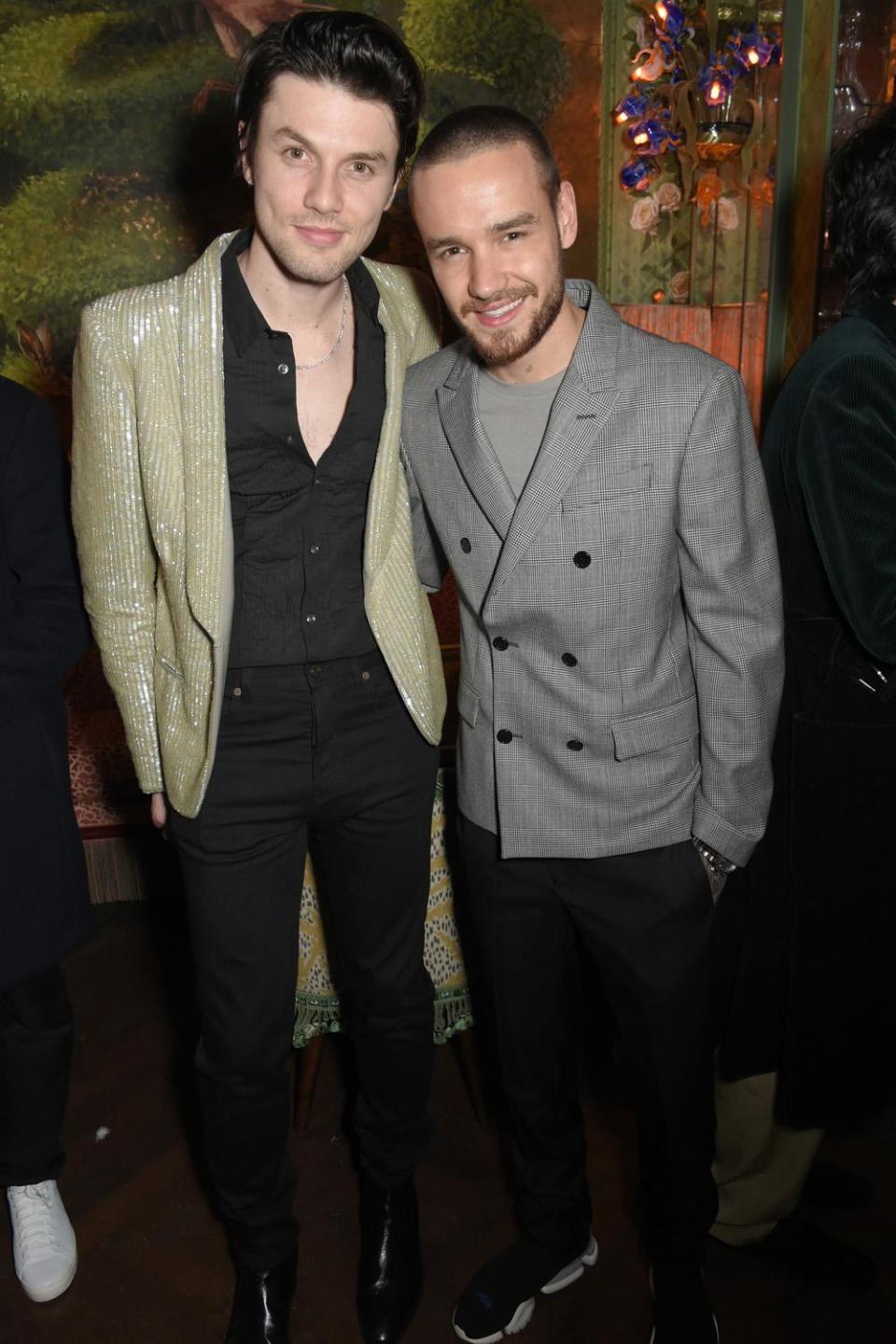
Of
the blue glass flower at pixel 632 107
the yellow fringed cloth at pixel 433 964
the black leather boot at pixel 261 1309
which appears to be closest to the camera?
the black leather boot at pixel 261 1309

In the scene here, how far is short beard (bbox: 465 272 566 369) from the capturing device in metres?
1.66

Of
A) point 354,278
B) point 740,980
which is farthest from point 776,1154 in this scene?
point 354,278

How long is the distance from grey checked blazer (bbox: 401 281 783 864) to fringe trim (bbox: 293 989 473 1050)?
777 mm

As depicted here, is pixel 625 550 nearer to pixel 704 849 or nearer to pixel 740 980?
pixel 704 849

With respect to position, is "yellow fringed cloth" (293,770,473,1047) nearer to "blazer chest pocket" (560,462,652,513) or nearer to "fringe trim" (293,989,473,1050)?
"fringe trim" (293,989,473,1050)

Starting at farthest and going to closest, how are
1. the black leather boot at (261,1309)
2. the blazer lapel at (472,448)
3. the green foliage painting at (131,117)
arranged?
the green foliage painting at (131,117), the black leather boot at (261,1309), the blazer lapel at (472,448)

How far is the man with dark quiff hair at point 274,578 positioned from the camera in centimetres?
172

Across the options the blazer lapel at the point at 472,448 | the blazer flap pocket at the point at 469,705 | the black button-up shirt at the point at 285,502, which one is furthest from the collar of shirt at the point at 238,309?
the blazer flap pocket at the point at 469,705

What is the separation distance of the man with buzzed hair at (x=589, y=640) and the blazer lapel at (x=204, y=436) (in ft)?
1.05

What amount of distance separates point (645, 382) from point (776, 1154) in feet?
4.81

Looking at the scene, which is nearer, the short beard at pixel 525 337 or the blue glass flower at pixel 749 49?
the short beard at pixel 525 337

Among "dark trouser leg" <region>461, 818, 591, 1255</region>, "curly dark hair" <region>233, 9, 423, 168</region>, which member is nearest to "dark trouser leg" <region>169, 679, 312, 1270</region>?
"dark trouser leg" <region>461, 818, 591, 1255</region>

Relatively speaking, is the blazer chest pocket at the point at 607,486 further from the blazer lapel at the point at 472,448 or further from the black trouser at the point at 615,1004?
the black trouser at the point at 615,1004

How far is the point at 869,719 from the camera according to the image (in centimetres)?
189
